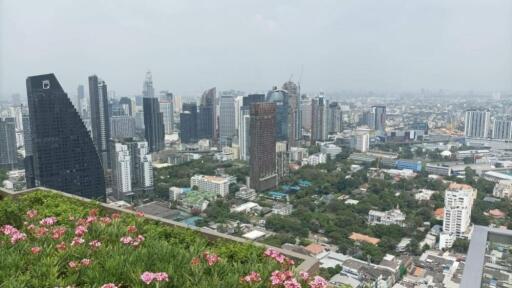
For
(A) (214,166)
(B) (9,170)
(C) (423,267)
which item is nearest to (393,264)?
(C) (423,267)

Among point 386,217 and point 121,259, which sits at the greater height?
point 121,259

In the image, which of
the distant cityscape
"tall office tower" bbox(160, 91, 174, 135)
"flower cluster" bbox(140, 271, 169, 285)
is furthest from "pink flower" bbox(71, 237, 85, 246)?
"tall office tower" bbox(160, 91, 174, 135)

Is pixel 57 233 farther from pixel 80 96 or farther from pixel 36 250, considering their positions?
pixel 80 96

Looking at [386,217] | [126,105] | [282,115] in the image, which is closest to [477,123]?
[282,115]

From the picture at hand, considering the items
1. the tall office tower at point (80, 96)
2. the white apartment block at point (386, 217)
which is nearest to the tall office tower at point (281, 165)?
the white apartment block at point (386, 217)

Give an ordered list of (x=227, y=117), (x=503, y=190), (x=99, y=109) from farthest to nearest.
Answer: (x=227, y=117) < (x=99, y=109) < (x=503, y=190)
